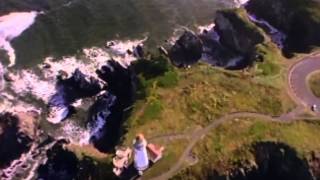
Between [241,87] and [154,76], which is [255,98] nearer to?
[241,87]

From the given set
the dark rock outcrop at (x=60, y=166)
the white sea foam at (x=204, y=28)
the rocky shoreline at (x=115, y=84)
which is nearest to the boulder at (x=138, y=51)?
the rocky shoreline at (x=115, y=84)

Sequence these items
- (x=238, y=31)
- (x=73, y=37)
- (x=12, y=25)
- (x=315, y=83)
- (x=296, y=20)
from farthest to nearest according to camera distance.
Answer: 1. (x=12, y=25)
2. (x=73, y=37)
3. (x=238, y=31)
4. (x=296, y=20)
5. (x=315, y=83)

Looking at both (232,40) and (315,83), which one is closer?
(315,83)

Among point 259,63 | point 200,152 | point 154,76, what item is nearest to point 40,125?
point 154,76

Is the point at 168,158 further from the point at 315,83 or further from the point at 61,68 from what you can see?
the point at 61,68

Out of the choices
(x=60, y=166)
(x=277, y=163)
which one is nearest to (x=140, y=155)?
(x=60, y=166)

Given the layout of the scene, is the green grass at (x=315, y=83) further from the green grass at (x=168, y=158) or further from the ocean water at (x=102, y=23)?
the ocean water at (x=102, y=23)

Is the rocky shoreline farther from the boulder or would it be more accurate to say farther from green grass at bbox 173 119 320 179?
green grass at bbox 173 119 320 179
